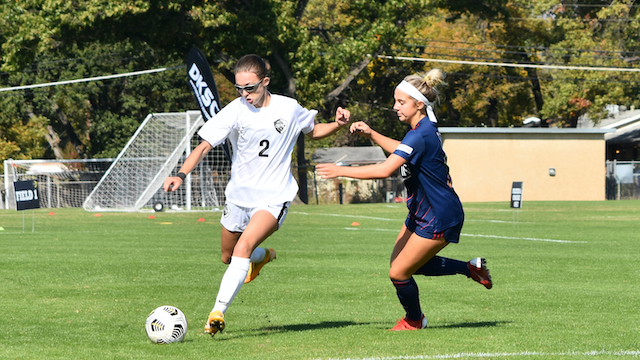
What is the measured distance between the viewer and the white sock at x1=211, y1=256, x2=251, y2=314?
19.6ft

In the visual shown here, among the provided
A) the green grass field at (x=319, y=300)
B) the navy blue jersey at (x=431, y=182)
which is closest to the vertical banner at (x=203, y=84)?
the green grass field at (x=319, y=300)

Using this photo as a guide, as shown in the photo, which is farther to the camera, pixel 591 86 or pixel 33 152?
pixel 33 152

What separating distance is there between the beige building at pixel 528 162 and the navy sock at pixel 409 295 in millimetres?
36165

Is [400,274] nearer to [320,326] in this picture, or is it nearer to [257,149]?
[320,326]

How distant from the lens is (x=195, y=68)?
25.6 m

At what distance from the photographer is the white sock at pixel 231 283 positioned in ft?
19.6

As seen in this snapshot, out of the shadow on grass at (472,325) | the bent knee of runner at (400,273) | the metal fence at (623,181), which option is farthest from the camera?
the metal fence at (623,181)

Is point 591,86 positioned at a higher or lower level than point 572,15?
lower

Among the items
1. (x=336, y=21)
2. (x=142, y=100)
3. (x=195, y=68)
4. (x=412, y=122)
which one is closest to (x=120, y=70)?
(x=142, y=100)

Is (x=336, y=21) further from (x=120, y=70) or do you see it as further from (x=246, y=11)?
(x=246, y=11)

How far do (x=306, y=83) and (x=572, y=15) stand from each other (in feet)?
70.5

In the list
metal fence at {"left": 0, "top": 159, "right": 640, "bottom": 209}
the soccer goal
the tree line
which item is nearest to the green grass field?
the soccer goal

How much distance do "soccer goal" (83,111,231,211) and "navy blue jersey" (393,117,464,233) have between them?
24.7 m

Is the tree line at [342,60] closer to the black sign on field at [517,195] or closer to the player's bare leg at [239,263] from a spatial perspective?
the black sign on field at [517,195]
